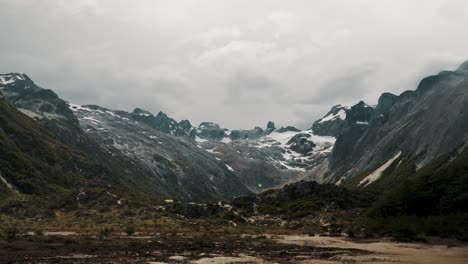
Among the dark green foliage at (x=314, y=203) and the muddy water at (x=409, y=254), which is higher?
the dark green foliage at (x=314, y=203)

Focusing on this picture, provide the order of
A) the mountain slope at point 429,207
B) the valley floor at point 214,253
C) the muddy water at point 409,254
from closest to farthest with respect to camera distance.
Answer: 1. the muddy water at point 409,254
2. the valley floor at point 214,253
3. the mountain slope at point 429,207

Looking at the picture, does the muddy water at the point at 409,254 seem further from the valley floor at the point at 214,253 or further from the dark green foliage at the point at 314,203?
the dark green foliage at the point at 314,203

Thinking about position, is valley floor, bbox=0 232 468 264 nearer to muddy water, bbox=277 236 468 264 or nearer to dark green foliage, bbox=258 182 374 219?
muddy water, bbox=277 236 468 264

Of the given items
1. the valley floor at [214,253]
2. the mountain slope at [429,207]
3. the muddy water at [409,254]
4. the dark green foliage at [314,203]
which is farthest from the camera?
the dark green foliage at [314,203]

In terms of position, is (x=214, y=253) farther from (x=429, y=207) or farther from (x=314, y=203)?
(x=314, y=203)

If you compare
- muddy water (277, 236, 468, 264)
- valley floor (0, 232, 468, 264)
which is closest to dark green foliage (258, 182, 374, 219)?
valley floor (0, 232, 468, 264)

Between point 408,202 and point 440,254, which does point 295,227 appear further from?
point 440,254

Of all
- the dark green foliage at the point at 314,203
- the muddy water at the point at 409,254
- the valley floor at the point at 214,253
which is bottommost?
the valley floor at the point at 214,253

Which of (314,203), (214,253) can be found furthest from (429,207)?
(214,253)

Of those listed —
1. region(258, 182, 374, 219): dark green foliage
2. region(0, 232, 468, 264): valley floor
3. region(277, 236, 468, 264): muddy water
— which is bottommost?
region(0, 232, 468, 264): valley floor

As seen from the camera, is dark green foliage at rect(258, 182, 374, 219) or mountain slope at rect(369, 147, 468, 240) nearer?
mountain slope at rect(369, 147, 468, 240)

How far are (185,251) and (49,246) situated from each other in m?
24.0

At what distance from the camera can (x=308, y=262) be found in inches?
2435

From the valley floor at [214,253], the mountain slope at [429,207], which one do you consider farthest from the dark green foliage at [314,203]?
the valley floor at [214,253]
